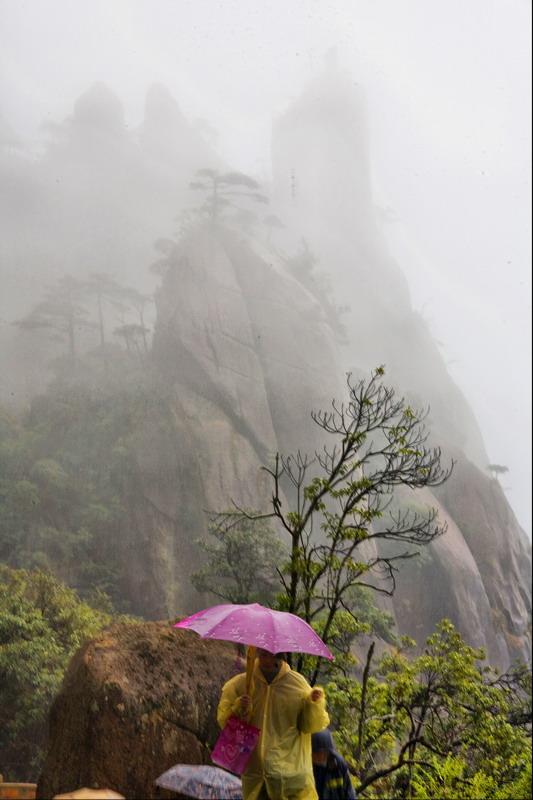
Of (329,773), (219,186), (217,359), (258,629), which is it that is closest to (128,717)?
→ (329,773)

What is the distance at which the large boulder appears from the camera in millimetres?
4227

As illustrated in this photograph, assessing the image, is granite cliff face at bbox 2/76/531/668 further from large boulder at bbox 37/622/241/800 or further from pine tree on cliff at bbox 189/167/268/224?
large boulder at bbox 37/622/241/800

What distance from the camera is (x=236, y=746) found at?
10.4 feet

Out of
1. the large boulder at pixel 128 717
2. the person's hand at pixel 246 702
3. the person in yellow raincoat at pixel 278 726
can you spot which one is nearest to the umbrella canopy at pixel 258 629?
the person in yellow raincoat at pixel 278 726

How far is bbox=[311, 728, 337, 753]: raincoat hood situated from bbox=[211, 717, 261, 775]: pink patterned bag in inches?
22.0

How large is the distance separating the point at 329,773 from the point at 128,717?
1680mm

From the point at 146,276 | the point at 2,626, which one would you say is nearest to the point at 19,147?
the point at 146,276

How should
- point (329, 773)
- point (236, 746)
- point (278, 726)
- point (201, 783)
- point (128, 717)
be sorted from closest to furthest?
1. point (201, 783)
2. point (236, 746)
3. point (278, 726)
4. point (329, 773)
5. point (128, 717)

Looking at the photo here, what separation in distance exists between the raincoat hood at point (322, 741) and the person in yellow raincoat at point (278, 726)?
26 cm

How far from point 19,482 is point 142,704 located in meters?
5.60

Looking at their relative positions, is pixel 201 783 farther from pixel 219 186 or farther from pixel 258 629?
pixel 219 186

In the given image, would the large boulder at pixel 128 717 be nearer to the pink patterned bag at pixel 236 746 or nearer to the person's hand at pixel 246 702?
the pink patterned bag at pixel 236 746

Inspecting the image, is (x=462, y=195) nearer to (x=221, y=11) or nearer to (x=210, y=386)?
(x=221, y=11)

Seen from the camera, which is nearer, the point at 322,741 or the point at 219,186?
the point at 322,741
